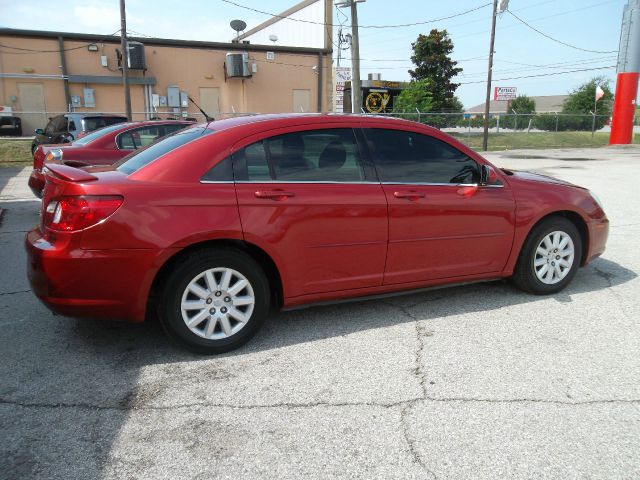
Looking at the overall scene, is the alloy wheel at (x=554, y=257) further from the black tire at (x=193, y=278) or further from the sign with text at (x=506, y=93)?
the sign with text at (x=506, y=93)

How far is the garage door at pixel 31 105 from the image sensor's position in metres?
27.6

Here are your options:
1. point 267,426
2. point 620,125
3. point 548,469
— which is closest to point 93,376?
point 267,426

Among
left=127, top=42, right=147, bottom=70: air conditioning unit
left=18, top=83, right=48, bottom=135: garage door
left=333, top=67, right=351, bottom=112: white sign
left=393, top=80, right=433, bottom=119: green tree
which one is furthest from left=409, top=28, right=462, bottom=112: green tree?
left=18, top=83, right=48, bottom=135: garage door

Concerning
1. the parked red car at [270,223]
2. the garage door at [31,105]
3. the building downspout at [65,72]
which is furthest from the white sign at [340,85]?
the parked red car at [270,223]

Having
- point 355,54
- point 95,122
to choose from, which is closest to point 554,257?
point 95,122

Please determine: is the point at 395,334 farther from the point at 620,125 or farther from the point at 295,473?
the point at 620,125

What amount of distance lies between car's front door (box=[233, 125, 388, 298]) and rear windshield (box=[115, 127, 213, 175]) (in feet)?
1.48

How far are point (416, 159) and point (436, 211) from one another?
445mm

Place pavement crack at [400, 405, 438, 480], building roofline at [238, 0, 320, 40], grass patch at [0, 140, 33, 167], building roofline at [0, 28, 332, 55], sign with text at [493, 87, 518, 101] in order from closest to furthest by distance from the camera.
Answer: pavement crack at [400, 405, 438, 480] → grass patch at [0, 140, 33, 167] → building roofline at [0, 28, 332, 55] → building roofline at [238, 0, 320, 40] → sign with text at [493, 87, 518, 101]

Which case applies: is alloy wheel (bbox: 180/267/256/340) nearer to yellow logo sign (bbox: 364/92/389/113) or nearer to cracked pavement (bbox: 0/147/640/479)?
cracked pavement (bbox: 0/147/640/479)

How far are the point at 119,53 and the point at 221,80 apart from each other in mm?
6194

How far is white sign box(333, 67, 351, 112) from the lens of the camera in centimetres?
3321

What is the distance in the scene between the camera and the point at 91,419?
2857mm

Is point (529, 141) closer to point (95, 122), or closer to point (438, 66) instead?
point (438, 66)
